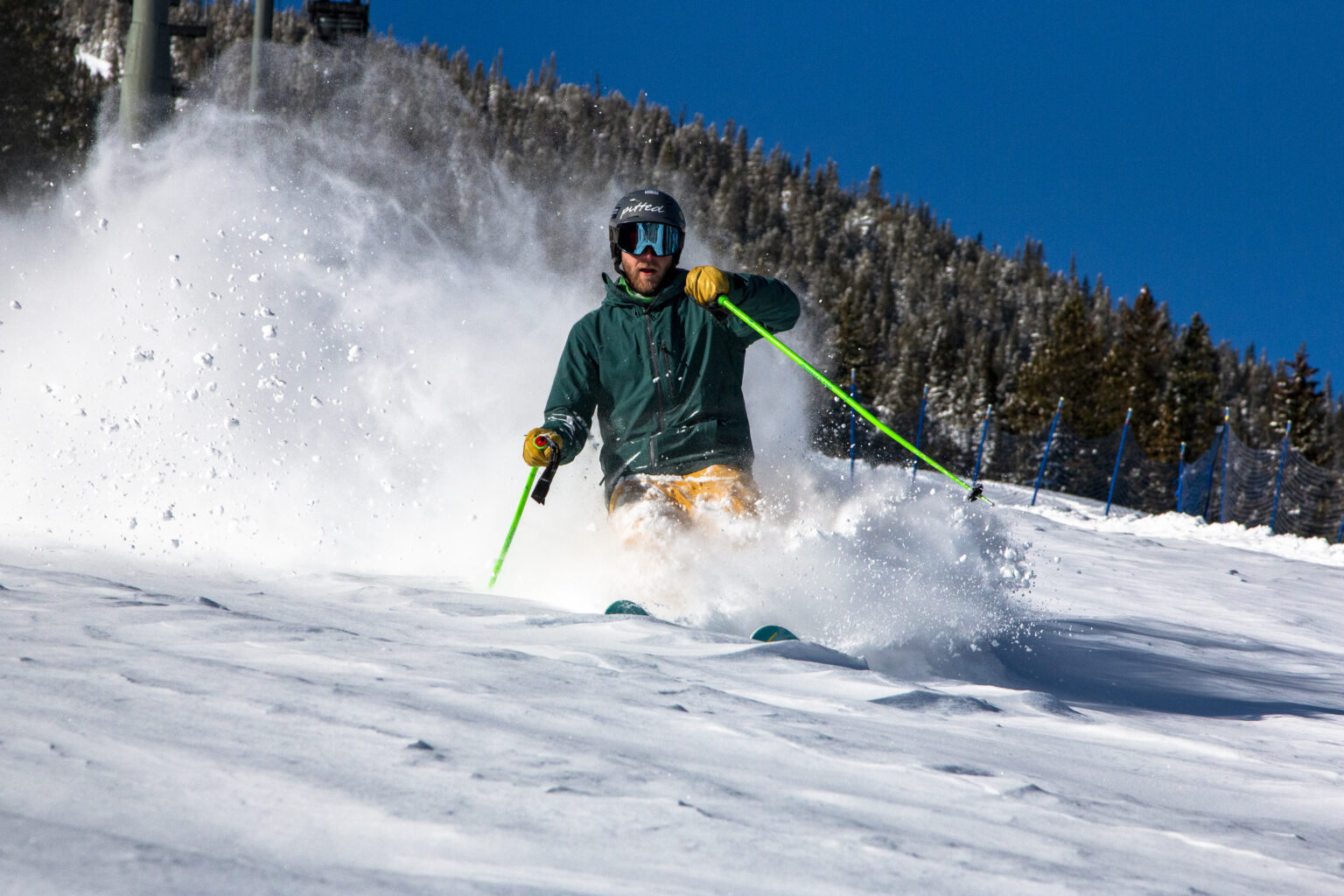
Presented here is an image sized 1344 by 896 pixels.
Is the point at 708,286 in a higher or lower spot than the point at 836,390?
higher

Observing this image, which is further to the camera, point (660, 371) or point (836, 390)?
point (836, 390)

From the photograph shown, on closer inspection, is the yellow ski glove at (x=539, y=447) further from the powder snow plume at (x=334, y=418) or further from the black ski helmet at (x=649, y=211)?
the black ski helmet at (x=649, y=211)

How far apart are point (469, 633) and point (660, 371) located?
1.81 metres

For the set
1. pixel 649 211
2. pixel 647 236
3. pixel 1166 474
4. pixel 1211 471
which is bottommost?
pixel 647 236

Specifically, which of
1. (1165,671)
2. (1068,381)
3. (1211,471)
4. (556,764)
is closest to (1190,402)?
(1068,381)

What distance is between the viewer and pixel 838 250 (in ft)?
444

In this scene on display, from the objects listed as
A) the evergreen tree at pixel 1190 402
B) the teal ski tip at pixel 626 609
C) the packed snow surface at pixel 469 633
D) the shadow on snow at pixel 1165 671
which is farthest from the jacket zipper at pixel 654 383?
the evergreen tree at pixel 1190 402

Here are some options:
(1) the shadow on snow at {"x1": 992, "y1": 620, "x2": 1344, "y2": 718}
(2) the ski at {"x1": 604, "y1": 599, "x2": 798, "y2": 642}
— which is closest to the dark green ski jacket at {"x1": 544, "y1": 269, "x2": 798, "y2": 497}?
(2) the ski at {"x1": 604, "y1": 599, "x2": 798, "y2": 642}

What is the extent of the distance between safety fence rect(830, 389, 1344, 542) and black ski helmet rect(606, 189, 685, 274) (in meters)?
12.7

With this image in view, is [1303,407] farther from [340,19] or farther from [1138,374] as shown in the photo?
[340,19]

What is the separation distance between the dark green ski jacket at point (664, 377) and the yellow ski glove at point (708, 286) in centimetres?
7

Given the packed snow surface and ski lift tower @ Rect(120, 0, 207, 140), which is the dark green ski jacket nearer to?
the packed snow surface

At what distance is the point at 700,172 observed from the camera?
143375mm

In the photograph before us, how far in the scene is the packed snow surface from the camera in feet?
4.56
